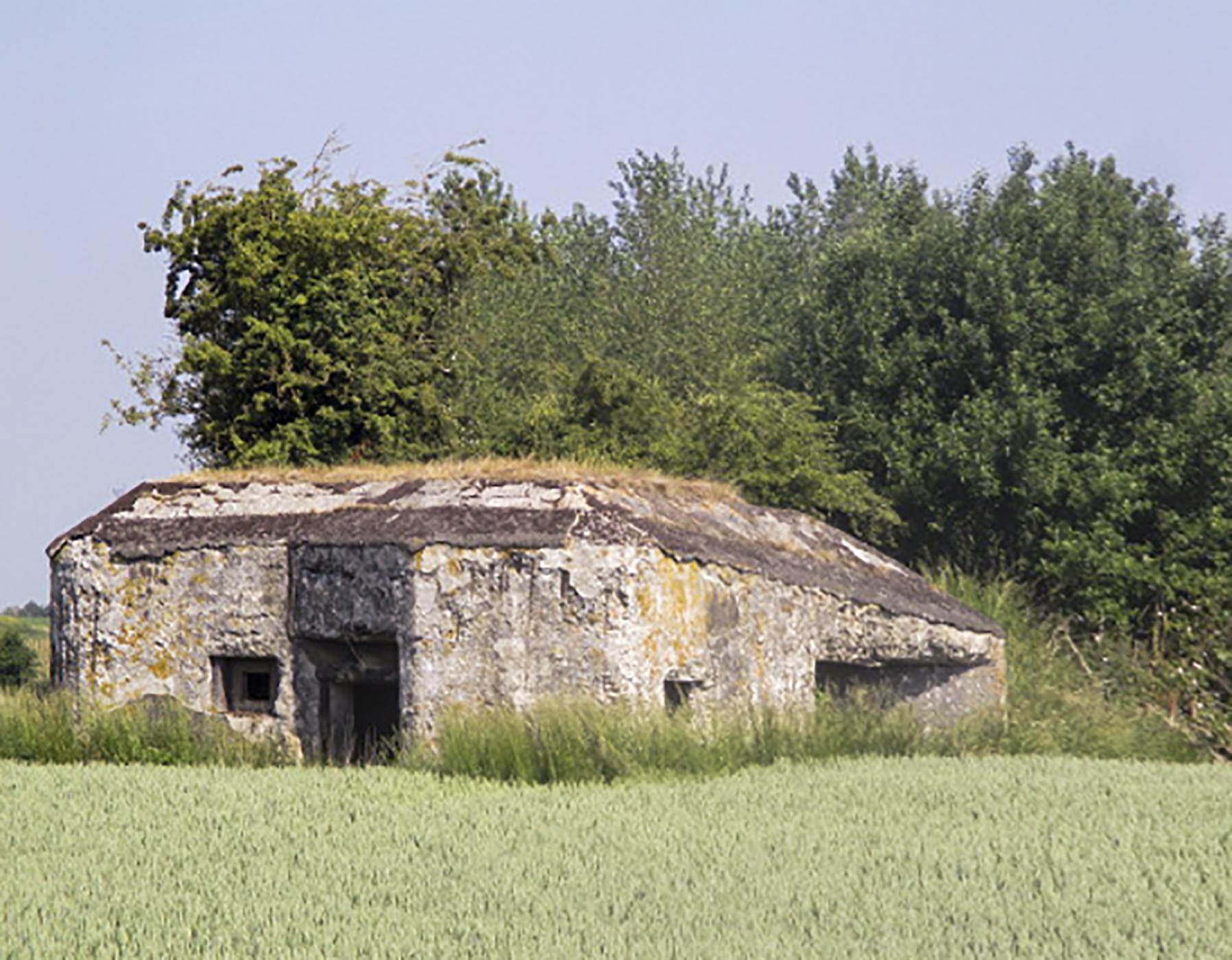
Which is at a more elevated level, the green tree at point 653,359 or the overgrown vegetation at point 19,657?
the green tree at point 653,359

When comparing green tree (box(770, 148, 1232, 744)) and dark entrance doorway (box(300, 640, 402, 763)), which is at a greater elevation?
green tree (box(770, 148, 1232, 744))

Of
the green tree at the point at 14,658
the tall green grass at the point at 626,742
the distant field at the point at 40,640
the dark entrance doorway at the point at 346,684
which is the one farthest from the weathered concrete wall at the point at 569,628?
the green tree at the point at 14,658

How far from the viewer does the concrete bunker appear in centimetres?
1566

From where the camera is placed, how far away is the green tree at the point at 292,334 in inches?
992

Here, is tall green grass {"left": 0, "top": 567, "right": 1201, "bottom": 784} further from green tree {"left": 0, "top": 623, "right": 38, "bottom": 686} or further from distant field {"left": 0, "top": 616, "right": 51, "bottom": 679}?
green tree {"left": 0, "top": 623, "right": 38, "bottom": 686}

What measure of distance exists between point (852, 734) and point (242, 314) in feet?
44.4

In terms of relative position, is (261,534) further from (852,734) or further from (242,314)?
(242,314)

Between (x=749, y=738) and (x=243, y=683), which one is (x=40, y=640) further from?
(x=749, y=738)

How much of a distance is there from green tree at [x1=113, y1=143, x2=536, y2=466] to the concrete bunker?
7228mm

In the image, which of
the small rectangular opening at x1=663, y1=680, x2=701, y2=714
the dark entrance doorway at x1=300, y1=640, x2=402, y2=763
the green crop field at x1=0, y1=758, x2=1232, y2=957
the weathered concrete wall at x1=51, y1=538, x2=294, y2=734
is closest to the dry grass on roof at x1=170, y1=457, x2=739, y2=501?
the weathered concrete wall at x1=51, y1=538, x2=294, y2=734

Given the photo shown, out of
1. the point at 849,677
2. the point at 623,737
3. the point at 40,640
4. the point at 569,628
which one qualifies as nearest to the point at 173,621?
the point at 569,628

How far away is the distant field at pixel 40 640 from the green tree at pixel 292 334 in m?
4.04

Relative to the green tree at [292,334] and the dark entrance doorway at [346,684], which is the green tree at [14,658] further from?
the dark entrance doorway at [346,684]

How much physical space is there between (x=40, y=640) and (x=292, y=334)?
51.6 feet
